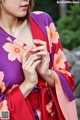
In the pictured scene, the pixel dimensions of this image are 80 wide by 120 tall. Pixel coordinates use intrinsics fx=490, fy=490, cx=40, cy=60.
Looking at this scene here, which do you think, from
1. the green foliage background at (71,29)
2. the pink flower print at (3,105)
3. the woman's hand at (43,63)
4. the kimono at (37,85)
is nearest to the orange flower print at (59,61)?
the kimono at (37,85)

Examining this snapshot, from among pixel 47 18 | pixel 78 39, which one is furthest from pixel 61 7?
pixel 47 18

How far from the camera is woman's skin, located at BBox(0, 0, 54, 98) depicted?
9.02ft

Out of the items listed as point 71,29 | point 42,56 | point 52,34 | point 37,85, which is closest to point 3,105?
point 37,85

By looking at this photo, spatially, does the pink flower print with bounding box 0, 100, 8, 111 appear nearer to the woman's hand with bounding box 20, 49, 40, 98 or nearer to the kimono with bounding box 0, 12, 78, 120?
the kimono with bounding box 0, 12, 78, 120

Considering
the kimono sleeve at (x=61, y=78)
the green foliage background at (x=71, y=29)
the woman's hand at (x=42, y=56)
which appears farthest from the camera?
the green foliage background at (x=71, y=29)

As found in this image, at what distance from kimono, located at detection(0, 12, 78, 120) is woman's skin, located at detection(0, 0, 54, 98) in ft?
0.14

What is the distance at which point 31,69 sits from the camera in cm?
275

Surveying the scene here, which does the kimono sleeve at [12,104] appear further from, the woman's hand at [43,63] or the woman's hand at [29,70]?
the woman's hand at [43,63]

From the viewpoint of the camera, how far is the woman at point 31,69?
277 cm

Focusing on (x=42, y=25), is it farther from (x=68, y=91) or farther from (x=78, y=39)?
(x=78, y=39)

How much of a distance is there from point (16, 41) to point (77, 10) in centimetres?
975

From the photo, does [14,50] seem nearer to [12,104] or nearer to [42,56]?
[42,56]

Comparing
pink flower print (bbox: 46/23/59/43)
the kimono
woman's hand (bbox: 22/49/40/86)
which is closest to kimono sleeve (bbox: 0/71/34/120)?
the kimono

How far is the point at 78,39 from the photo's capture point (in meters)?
12.9
